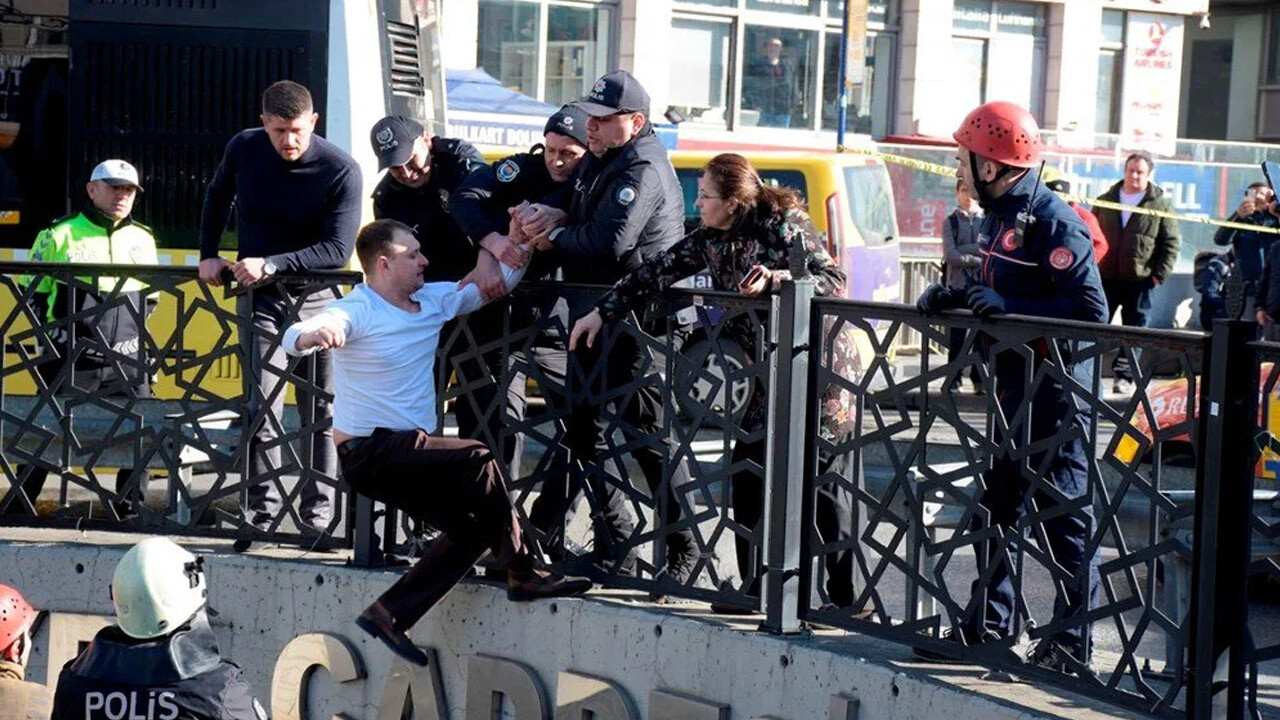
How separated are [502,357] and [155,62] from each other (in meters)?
4.94

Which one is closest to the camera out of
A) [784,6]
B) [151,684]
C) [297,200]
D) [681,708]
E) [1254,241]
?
[151,684]

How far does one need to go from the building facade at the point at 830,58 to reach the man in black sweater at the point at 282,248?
16594 mm

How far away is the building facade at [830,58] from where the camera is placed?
85.3 ft

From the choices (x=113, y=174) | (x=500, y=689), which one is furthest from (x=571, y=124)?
(x=113, y=174)

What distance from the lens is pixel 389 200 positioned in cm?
756

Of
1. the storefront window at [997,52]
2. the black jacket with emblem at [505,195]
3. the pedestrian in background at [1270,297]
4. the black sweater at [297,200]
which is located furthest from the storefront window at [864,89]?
the black jacket with emblem at [505,195]

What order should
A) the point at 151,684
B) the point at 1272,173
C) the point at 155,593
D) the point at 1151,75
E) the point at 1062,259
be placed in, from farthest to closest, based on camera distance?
the point at 1151,75 < the point at 1272,173 < the point at 1062,259 < the point at 155,593 < the point at 151,684

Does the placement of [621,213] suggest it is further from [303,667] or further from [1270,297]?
[1270,297]

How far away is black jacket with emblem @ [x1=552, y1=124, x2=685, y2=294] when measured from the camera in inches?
260

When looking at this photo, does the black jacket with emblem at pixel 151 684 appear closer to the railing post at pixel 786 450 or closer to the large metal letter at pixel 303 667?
the railing post at pixel 786 450

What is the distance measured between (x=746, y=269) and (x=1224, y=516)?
2034 millimetres

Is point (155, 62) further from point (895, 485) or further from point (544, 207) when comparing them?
point (895, 485)

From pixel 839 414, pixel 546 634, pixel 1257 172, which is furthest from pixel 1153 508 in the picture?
pixel 1257 172

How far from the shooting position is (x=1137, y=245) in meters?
15.3
